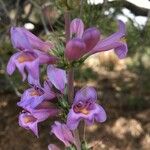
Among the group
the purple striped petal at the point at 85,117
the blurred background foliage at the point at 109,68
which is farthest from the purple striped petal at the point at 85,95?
the blurred background foliage at the point at 109,68

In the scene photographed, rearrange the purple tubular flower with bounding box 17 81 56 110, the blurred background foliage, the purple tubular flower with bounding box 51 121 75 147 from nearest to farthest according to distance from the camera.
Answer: the purple tubular flower with bounding box 17 81 56 110 < the purple tubular flower with bounding box 51 121 75 147 < the blurred background foliage

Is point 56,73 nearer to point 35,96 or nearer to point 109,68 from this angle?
point 35,96

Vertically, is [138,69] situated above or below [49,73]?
below

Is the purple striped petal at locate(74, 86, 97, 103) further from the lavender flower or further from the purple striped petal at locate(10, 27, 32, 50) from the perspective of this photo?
the purple striped petal at locate(10, 27, 32, 50)

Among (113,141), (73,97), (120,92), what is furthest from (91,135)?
(73,97)

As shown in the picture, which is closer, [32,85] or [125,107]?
[32,85]

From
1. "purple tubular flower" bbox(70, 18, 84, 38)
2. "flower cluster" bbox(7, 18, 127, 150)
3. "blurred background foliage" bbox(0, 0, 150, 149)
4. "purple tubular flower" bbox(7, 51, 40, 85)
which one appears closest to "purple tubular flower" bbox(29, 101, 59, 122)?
"flower cluster" bbox(7, 18, 127, 150)

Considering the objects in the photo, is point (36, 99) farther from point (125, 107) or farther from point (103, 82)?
point (103, 82)
